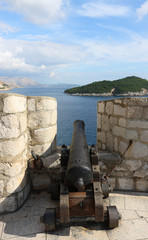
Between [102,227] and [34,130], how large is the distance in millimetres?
1893

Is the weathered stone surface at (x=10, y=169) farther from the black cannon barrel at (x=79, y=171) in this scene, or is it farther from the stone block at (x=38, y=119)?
the black cannon barrel at (x=79, y=171)

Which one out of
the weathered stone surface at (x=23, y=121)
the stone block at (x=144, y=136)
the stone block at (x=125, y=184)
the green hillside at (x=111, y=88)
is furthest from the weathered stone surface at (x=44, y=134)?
the green hillside at (x=111, y=88)

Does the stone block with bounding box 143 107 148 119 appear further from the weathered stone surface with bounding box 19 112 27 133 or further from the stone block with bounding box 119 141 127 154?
the weathered stone surface with bounding box 19 112 27 133

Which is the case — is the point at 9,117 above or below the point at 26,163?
above

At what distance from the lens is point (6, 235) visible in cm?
252

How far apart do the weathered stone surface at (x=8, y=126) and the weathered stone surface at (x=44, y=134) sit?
662 mm

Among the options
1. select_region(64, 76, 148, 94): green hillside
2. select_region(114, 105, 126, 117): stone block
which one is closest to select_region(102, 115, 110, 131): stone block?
select_region(114, 105, 126, 117): stone block

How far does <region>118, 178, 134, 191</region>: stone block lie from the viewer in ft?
11.8

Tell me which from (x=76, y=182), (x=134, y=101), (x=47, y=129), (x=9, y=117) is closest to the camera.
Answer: (x=76, y=182)

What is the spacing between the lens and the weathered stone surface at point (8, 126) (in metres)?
2.76

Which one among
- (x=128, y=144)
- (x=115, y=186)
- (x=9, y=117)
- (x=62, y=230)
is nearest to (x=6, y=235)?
(x=62, y=230)

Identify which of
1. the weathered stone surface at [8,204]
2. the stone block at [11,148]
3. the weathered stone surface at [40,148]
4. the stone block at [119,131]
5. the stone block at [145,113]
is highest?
the stone block at [145,113]

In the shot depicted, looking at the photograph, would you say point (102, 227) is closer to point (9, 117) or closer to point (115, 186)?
point (115, 186)

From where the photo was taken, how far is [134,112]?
333 centimetres
